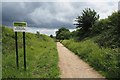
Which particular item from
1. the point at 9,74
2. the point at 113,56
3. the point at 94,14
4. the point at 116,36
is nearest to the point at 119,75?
the point at 113,56

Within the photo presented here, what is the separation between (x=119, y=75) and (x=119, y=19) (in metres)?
10.4

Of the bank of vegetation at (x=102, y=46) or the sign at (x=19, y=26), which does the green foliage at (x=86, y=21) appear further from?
the sign at (x=19, y=26)

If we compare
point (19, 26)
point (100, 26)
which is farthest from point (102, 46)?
point (19, 26)

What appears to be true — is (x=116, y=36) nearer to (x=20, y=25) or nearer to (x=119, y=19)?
(x=119, y=19)

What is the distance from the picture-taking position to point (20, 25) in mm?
11898

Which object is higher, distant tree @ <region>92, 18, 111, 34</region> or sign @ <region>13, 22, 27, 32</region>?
distant tree @ <region>92, 18, 111, 34</region>

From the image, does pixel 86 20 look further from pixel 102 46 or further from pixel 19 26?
pixel 19 26

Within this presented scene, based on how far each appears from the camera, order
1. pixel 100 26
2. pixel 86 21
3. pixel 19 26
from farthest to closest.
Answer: pixel 86 21 < pixel 100 26 < pixel 19 26

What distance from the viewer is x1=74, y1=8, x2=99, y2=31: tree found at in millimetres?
33406

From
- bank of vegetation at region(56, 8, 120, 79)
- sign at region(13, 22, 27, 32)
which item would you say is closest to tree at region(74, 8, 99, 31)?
bank of vegetation at region(56, 8, 120, 79)

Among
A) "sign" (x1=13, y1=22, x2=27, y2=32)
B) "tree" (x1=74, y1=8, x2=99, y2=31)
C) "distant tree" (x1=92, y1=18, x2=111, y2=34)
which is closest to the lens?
"sign" (x1=13, y1=22, x2=27, y2=32)

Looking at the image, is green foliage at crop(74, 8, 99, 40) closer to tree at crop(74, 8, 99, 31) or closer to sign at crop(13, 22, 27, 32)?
tree at crop(74, 8, 99, 31)

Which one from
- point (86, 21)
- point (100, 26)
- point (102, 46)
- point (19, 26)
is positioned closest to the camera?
point (19, 26)

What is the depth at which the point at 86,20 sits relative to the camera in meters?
33.6
